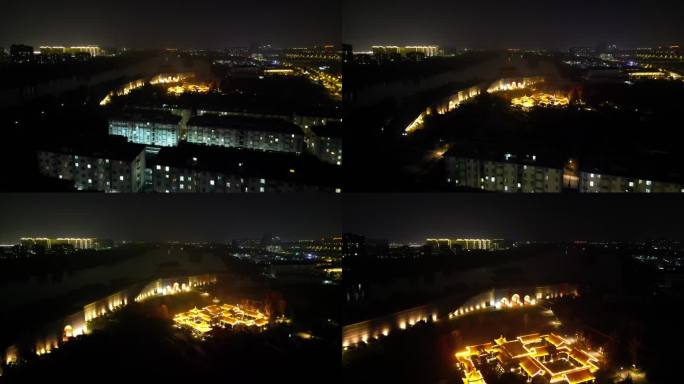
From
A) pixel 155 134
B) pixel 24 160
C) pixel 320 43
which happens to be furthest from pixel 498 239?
pixel 24 160

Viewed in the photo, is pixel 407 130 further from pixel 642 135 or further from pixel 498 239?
pixel 642 135

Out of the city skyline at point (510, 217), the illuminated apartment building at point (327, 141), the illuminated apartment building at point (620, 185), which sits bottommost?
the city skyline at point (510, 217)

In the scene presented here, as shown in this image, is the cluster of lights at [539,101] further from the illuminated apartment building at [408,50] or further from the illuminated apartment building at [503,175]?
the illuminated apartment building at [408,50]

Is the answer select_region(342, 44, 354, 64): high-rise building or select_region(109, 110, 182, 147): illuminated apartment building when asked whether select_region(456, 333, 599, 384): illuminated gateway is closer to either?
select_region(342, 44, 354, 64): high-rise building

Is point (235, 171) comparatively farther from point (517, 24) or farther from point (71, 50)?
point (517, 24)

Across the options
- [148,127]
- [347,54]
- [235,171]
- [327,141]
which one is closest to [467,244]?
[327,141]

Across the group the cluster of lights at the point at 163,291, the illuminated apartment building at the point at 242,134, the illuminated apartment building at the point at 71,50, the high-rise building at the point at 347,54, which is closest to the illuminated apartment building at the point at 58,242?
the cluster of lights at the point at 163,291
